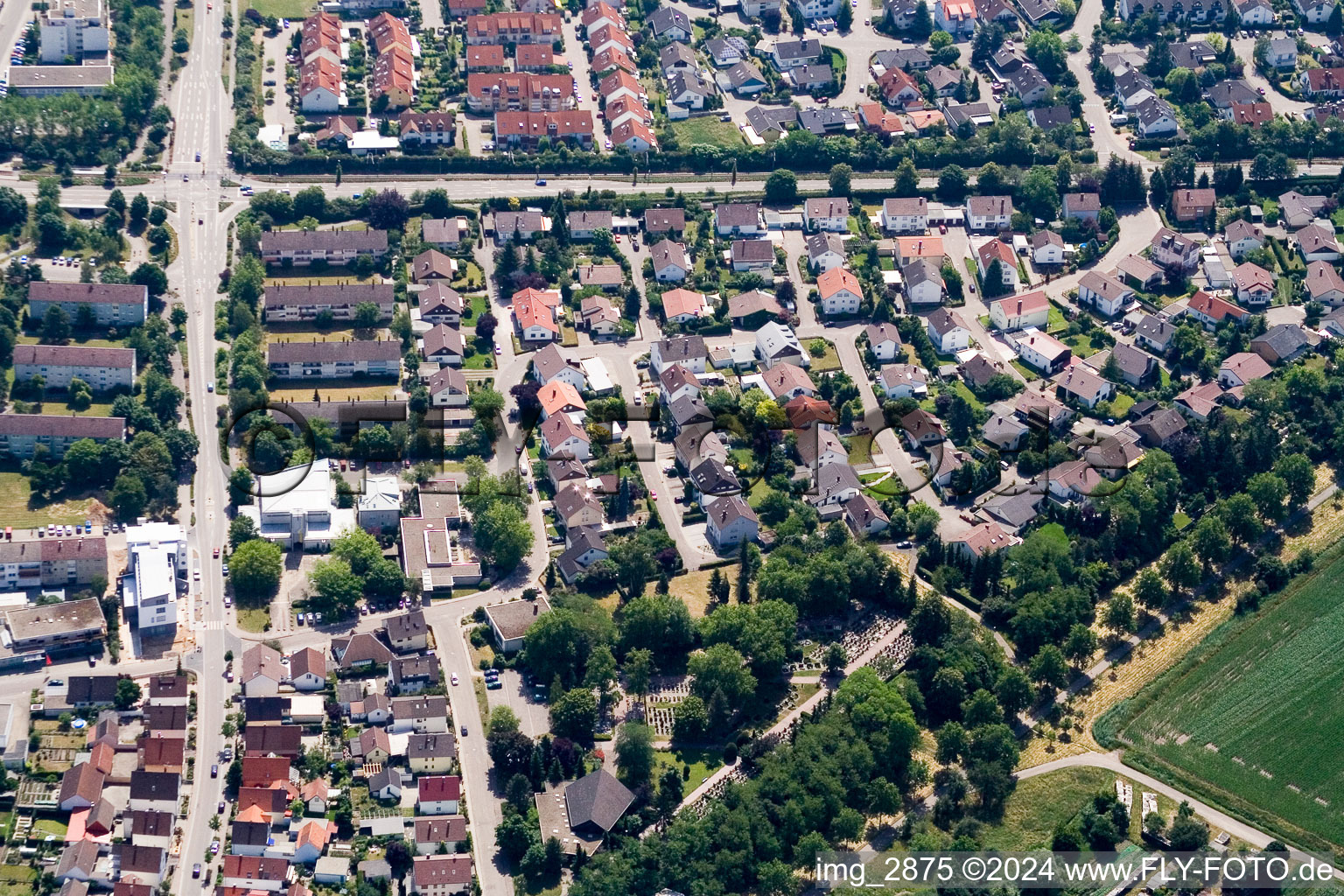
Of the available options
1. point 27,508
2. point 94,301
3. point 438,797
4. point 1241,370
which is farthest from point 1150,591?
point 94,301

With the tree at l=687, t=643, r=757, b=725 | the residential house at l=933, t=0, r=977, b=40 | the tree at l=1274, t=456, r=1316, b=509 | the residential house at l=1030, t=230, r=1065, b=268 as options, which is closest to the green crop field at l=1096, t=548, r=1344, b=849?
the tree at l=1274, t=456, r=1316, b=509

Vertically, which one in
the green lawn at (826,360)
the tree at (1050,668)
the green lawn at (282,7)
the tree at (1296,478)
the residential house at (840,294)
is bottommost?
the tree at (1050,668)

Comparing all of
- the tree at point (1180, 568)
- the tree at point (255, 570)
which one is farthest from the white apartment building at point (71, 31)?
the tree at point (1180, 568)

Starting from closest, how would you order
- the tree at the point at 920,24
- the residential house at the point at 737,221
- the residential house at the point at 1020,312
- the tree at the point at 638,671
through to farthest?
the tree at the point at 638,671, the residential house at the point at 1020,312, the residential house at the point at 737,221, the tree at the point at 920,24

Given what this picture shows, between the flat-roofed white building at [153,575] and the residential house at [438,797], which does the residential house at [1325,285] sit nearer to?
the residential house at [438,797]

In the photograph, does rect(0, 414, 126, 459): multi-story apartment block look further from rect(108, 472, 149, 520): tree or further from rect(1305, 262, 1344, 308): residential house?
rect(1305, 262, 1344, 308): residential house

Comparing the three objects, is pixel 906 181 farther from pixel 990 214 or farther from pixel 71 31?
pixel 71 31
